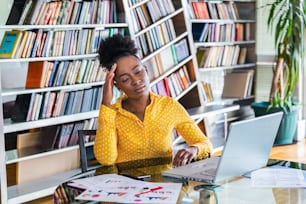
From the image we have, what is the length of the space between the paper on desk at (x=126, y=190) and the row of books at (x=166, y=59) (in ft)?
9.63

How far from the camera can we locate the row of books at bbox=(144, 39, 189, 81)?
16.3 ft

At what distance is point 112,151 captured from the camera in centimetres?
246

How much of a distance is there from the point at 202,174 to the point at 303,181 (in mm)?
370

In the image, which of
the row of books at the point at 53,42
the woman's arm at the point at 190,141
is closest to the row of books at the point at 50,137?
the row of books at the point at 53,42

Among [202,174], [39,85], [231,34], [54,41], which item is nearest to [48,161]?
[39,85]

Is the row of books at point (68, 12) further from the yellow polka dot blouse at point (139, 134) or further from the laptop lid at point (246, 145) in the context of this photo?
the laptop lid at point (246, 145)

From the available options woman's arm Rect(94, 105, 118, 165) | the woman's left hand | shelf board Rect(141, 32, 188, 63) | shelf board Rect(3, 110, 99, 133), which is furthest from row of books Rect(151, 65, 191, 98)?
the woman's left hand

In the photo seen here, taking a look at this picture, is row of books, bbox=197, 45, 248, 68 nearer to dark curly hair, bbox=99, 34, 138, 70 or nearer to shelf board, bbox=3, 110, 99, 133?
shelf board, bbox=3, 110, 99, 133

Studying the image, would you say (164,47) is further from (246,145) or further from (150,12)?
(246,145)

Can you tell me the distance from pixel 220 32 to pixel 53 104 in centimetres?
246

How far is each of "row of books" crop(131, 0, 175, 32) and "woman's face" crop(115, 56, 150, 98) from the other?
2.11 metres

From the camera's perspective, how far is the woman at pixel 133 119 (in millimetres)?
2490

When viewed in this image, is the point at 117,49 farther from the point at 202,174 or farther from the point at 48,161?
the point at 48,161

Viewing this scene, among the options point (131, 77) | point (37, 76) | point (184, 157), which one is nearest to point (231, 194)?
point (184, 157)
